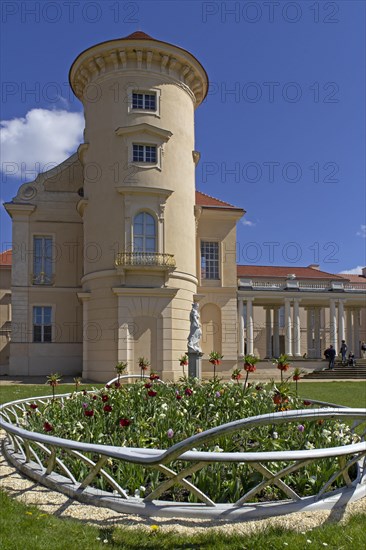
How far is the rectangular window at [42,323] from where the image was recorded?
104 feet

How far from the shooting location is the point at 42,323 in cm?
3175

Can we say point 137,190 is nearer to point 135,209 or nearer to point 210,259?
point 135,209

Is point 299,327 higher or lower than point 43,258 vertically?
lower

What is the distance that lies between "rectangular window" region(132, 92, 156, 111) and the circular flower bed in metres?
19.5

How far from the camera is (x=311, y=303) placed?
42281mm

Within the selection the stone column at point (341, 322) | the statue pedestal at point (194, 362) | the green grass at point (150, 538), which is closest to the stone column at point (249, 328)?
the stone column at point (341, 322)

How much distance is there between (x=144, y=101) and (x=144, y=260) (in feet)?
27.2

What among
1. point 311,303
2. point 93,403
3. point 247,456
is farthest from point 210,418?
point 311,303

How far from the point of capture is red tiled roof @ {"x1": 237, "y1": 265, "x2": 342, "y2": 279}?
47200 millimetres

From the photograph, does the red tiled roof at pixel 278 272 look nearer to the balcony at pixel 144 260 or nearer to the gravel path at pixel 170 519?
the balcony at pixel 144 260

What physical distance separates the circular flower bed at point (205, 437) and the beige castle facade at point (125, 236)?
600 inches

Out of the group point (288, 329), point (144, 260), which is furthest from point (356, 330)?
point (144, 260)

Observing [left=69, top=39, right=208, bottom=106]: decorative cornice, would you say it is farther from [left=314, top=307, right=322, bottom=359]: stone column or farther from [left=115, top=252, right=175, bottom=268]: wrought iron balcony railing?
[left=314, top=307, right=322, bottom=359]: stone column

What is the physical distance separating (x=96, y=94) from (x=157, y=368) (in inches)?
577
